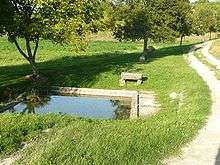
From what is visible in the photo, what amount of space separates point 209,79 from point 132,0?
2030 centimetres

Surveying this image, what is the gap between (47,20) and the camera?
1226 inches

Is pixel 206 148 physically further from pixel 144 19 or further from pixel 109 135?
pixel 144 19

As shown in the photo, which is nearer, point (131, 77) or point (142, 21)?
point (131, 77)

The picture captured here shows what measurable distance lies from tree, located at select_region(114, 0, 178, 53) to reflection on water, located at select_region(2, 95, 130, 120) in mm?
19216

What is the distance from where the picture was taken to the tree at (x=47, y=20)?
3025 cm

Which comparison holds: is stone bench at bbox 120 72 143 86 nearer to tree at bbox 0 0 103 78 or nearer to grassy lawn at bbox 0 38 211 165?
grassy lawn at bbox 0 38 211 165

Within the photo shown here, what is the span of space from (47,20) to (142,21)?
1858cm

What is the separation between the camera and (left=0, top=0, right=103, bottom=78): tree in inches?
1191

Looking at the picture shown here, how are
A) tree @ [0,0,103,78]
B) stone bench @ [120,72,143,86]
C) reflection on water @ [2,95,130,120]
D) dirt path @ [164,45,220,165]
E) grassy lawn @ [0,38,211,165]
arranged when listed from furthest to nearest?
stone bench @ [120,72,143,86] → tree @ [0,0,103,78] → reflection on water @ [2,95,130,120] → dirt path @ [164,45,220,165] → grassy lawn @ [0,38,211,165]

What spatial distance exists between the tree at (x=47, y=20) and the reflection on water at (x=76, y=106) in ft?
13.1

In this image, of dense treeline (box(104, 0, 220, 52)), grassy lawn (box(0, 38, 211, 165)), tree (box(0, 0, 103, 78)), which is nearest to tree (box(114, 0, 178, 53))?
dense treeline (box(104, 0, 220, 52))

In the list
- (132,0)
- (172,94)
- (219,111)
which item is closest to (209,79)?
(172,94)

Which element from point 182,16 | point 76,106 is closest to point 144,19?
point 182,16

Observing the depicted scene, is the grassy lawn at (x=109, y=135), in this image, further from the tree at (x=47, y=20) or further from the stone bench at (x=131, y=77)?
the tree at (x=47, y=20)
